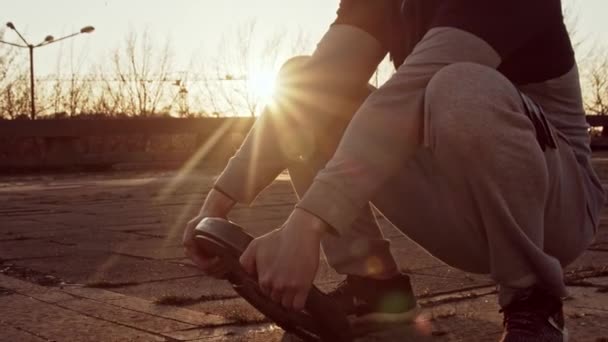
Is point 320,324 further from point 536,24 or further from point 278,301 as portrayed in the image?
point 536,24

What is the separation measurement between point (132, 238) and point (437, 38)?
3.18 metres

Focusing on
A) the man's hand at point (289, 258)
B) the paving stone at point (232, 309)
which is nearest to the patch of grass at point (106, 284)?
the paving stone at point (232, 309)

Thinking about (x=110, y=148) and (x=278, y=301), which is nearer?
(x=278, y=301)

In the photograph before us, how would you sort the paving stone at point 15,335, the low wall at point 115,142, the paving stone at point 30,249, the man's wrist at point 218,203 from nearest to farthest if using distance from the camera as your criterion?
the man's wrist at point 218,203, the paving stone at point 15,335, the paving stone at point 30,249, the low wall at point 115,142

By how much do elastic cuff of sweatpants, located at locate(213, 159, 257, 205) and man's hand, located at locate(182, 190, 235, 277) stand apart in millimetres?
14

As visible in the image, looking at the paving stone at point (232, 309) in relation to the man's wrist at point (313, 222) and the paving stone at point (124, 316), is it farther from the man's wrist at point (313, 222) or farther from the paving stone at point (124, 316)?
the man's wrist at point (313, 222)

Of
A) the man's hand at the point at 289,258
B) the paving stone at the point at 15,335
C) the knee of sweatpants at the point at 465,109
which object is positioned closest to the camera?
the man's hand at the point at 289,258

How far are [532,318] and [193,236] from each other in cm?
58

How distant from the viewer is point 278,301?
1.24 m

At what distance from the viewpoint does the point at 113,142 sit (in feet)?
72.5

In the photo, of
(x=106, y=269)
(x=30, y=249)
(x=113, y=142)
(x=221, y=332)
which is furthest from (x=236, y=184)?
(x=113, y=142)

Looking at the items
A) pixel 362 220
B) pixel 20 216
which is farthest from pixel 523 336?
pixel 20 216

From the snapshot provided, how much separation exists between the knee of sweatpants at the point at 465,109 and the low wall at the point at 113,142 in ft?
57.9

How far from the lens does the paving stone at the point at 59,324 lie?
2.01 m
